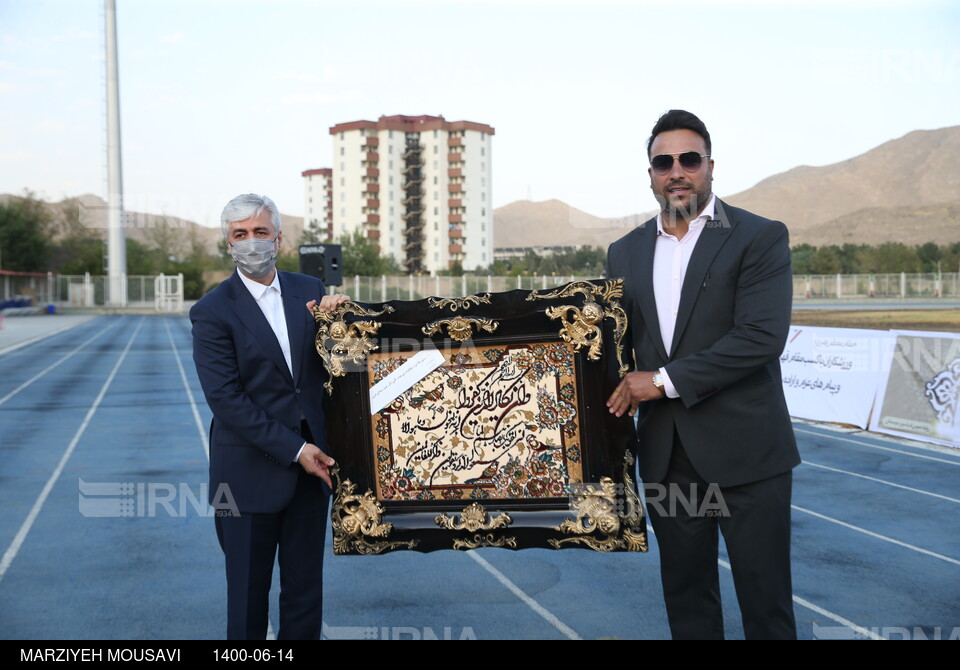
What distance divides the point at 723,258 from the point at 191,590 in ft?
13.1

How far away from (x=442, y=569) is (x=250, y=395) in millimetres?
2843

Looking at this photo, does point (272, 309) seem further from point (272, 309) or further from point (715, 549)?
→ point (715, 549)

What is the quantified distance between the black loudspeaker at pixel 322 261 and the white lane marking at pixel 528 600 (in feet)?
55.9

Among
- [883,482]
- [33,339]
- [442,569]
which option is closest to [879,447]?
[883,482]

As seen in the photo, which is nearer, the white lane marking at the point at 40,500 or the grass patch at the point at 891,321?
the white lane marking at the point at 40,500

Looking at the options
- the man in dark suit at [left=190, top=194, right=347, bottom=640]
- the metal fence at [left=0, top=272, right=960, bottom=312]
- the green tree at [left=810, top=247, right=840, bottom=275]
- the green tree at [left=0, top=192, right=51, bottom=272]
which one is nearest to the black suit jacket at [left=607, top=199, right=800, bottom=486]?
the man in dark suit at [left=190, top=194, right=347, bottom=640]

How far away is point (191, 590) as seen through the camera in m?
5.27

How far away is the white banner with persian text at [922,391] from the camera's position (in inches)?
393

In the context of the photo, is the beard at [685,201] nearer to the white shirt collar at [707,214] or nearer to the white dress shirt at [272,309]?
the white shirt collar at [707,214]

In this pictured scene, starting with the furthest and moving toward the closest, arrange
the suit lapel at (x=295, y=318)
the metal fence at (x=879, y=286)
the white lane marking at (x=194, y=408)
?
the metal fence at (x=879, y=286)
the white lane marking at (x=194, y=408)
the suit lapel at (x=295, y=318)

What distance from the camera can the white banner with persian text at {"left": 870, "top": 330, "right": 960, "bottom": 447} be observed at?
998cm

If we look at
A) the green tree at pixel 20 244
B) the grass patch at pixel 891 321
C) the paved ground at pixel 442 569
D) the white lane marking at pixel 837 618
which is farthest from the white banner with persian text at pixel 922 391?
the green tree at pixel 20 244
